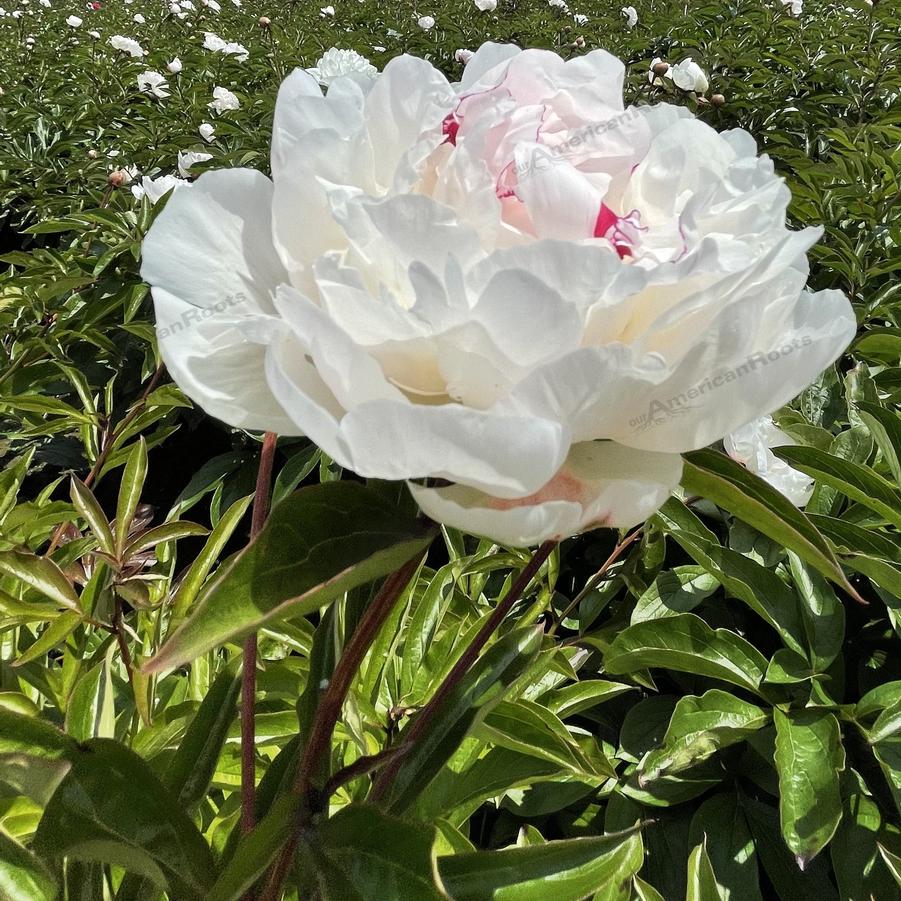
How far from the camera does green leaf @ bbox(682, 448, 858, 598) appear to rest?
37cm

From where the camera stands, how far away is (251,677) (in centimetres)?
50

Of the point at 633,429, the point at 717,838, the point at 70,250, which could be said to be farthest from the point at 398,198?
the point at 70,250

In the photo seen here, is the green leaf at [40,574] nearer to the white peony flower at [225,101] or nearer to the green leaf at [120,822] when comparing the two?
the green leaf at [120,822]

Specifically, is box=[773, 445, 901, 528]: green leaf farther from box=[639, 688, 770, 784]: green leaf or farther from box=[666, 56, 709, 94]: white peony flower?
box=[666, 56, 709, 94]: white peony flower

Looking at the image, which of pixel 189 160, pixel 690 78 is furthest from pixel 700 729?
pixel 690 78

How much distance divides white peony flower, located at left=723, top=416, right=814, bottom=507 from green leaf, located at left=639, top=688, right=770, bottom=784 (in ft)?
0.83

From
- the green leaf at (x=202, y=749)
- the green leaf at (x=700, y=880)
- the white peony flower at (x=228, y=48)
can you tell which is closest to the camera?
the green leaf at (x=202, y=749)

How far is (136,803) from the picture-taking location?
465 millimetres

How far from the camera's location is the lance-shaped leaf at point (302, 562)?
33cm

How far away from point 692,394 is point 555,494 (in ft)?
0.24

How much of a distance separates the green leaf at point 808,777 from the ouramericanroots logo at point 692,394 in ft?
1.90

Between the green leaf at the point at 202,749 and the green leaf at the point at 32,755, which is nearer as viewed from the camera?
the green leaf at the point at 32,755

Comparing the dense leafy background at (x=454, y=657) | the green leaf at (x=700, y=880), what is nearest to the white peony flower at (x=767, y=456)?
the dense leafy background at (x=454, y=657)

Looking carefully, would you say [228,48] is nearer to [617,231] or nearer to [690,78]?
[690,78]
